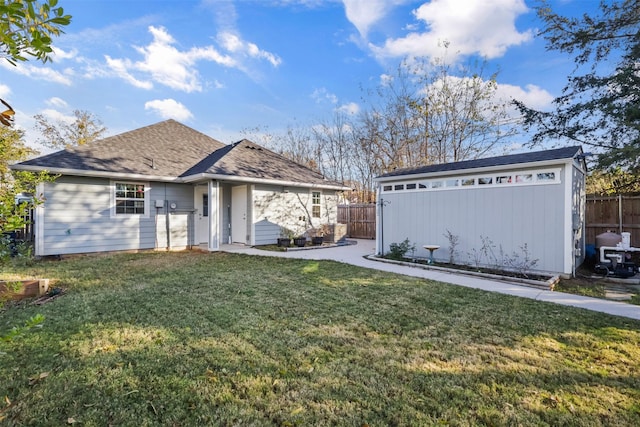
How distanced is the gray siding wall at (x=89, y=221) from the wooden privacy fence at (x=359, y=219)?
8.09 meters

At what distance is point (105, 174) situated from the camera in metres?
8.97

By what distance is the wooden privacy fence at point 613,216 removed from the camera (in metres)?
7.90

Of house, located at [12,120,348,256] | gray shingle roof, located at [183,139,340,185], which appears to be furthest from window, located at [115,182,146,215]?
gray shingle roof, located at [183,139,340,185]

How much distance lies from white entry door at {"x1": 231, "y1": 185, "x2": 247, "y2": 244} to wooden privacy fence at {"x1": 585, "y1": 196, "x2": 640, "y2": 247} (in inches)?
425

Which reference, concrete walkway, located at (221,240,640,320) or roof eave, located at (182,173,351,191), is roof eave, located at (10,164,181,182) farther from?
concrete walkway, located at (221,240,640,320)

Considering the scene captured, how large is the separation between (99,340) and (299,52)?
42.6 feet

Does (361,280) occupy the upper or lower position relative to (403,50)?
lower

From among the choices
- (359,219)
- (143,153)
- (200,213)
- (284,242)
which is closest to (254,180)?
(284,242)

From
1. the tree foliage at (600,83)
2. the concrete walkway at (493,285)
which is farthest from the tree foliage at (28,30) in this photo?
the tree foliage at (600,83)

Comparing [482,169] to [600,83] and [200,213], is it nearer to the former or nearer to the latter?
[600,83]

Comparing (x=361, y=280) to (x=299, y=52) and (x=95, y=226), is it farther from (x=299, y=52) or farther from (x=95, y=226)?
(x=299, y=52)

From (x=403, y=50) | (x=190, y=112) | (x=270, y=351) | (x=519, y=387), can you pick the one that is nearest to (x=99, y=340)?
(x=270, y=351)

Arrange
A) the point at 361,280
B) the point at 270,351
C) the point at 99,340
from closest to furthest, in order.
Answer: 1. the point at 270,351
2. the point at 99,340
3. the point at 361,280

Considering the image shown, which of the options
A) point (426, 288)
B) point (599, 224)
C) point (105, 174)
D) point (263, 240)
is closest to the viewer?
point (426, 288)
